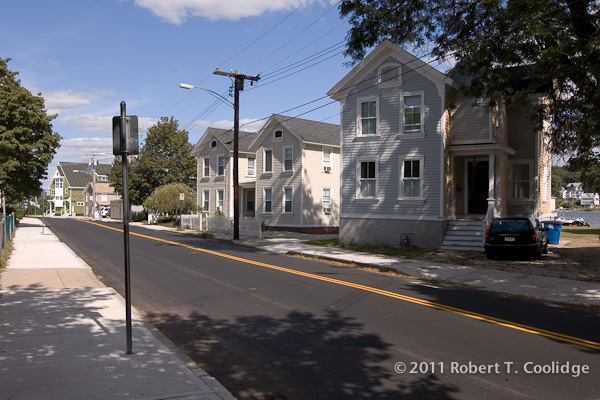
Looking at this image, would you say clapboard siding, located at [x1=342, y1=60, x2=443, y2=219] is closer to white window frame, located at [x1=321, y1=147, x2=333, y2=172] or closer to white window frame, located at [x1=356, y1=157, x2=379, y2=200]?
white window frame, located at [x1=356, y1=157, x2=379, y2=200]

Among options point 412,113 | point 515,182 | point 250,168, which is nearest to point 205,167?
point 250,168

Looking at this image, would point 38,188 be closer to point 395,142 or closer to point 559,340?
point 395,142

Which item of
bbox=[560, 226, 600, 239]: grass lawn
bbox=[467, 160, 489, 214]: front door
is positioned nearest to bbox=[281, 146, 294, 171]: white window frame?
bbox=[467, 160, 489, 214]: front door

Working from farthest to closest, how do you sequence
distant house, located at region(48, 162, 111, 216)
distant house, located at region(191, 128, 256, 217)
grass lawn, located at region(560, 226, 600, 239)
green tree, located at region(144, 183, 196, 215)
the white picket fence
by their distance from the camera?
distant house, located at region(48, 162, 111, 216)
green tree, located at region(144, 183, 196, 215)
distant house, located at region(191, 128, 256, 217)
the white picket fence
grass lawn, located at region(560, 226, 600, 239)

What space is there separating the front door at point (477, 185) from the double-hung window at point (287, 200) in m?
13.6

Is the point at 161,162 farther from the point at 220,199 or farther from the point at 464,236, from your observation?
the point at 464,236

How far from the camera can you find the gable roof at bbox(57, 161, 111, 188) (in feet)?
334

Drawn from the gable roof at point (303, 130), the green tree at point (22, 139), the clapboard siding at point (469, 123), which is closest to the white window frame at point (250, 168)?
the gable roof at point (303, 130)

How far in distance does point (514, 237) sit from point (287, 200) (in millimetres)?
19236

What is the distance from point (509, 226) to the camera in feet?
52.8

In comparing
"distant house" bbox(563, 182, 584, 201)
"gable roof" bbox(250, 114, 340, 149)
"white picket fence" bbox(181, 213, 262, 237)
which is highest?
"gable roof" bbox(250, 114, 340, 149)

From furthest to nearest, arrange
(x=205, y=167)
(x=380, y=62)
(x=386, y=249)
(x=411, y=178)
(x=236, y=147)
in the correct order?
(x=205, y=167) < (x=236, y=147) < (x=380, y=62) < (x=411, y=178) < (x=386, y=249)

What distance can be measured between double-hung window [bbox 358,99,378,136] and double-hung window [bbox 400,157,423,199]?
7.15 ft

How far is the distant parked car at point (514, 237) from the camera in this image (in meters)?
15.8
